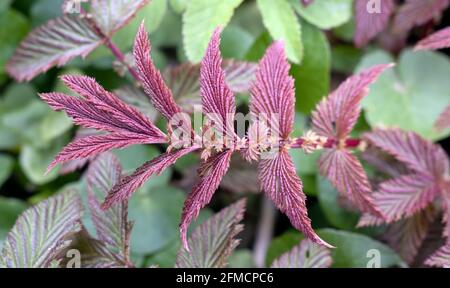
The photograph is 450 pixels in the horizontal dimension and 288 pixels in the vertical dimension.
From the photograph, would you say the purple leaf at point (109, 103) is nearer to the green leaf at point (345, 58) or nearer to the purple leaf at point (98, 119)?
the purple leaf at point (98, 119)

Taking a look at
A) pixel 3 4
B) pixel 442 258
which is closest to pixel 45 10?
pixel 3 4

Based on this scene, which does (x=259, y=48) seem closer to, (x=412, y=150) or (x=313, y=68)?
(x=313, y=68)

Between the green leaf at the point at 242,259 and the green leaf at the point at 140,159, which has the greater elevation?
the green leaf at the point at 140,159

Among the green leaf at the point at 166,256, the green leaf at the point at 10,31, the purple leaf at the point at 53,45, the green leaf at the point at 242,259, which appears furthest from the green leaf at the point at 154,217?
the green leaf at the point at 10,31

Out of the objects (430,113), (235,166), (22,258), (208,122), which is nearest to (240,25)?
(235,166)

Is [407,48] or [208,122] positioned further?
[407,48]

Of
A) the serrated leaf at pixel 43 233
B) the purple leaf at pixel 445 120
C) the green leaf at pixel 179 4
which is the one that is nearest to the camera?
the serrated leaf at pixel 43 233

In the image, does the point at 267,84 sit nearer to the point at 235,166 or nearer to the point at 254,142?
the point at 254,142
